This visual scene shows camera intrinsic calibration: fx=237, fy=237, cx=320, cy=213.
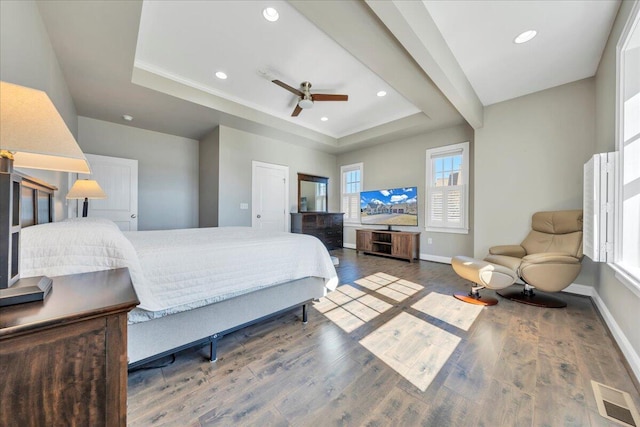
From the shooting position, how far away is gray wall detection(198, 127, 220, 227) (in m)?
4.36

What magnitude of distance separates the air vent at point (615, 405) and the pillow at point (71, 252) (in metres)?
2.54

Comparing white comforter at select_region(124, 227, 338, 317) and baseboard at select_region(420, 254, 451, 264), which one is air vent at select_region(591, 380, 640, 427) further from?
baseboard at select_region(420, 254, 451, 264)

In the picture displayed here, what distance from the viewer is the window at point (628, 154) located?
181 centimetres

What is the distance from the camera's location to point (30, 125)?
0.70 metres

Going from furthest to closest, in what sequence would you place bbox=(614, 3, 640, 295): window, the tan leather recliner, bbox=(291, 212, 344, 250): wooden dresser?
bbox=(291, 212, 344, 250): wooden dresser → the tan leather recliner → bbox=(614, 3, 640, 295): window

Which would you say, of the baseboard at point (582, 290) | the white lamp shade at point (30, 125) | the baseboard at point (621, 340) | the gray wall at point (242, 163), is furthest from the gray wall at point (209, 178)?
the baseboard at point (582, 290)

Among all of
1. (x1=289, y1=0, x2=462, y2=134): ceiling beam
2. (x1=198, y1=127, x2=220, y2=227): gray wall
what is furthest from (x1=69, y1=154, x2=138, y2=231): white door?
(x1=289, y1=0, x2=462, y2=134): ceiling beam

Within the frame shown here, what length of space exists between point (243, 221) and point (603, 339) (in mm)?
4777

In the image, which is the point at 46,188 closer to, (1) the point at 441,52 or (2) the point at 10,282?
(2) the point at 10,282

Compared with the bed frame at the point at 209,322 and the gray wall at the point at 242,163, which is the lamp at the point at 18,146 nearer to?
the bed frame at the point at 209,322

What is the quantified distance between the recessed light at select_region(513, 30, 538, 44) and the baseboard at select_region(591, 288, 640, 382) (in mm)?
2711

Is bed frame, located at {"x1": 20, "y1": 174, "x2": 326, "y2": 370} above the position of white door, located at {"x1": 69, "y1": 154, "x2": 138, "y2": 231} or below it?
below

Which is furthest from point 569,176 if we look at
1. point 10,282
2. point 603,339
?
point 10,282

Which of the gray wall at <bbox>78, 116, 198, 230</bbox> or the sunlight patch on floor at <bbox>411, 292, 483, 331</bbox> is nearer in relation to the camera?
the sunlight patch on floor at <bbox>411, 292, 483, 331</bbox>
